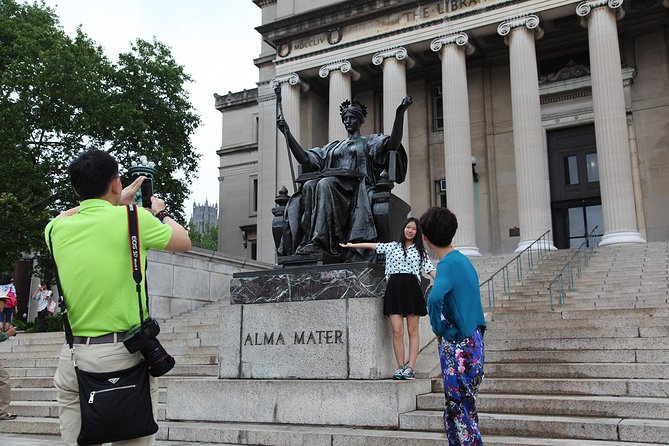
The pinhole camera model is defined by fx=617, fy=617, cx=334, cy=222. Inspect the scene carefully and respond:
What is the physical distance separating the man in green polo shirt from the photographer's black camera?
6 cm

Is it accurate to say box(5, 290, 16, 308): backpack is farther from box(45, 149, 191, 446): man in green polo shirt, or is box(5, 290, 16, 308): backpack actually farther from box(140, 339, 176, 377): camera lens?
box(140, 339, 176, 377): camera lens

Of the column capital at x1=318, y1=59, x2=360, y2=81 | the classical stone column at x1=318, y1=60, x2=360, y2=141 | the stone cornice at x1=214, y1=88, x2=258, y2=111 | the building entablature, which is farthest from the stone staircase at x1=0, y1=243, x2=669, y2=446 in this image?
the stone cornice at x1=214, y1=88, x2=258, y2=111

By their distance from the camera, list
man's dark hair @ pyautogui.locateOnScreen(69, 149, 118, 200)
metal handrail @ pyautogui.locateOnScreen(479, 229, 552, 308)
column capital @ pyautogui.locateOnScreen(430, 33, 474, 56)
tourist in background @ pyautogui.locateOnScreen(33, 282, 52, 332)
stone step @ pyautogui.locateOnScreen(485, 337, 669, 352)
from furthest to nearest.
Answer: column capital @ pyautogui.locateOnScreen(430, 33, 474, 56) → tourist in background @ pyautogui.locateOnScreen(33, 282, 52, 332) → metal handrail @ pyautogui.locateOnScreen(479, 229, 552, 308) → stone step @ pyautogui.locateOnScreen(485, 337, 669, 352) → man's dark hair @ pyautogui.locateOnScreen(69, 149, 118, 200)

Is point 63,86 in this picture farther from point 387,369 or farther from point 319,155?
point 387,369

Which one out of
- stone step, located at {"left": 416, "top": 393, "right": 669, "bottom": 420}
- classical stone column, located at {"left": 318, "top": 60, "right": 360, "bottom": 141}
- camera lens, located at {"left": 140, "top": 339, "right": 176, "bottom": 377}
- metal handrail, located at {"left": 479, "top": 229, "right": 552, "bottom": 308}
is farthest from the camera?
classical stone column, located at {"left": 318, "top": 60, "right": 360, "bottom": 141}

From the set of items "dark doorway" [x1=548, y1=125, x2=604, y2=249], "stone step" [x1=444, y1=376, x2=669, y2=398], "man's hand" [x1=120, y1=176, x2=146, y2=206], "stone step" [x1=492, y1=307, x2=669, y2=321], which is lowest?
"stone step" [x1=444, y1=376, x2=669, y2=398]

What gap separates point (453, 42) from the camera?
1061 inches

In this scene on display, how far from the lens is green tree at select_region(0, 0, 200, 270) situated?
2525 cm

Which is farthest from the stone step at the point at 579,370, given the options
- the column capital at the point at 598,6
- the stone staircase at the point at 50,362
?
the column capital at the point at 598,6

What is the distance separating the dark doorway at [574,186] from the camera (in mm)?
27625

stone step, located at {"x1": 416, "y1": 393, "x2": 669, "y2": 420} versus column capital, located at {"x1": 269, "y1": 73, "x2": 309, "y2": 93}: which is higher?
column capital, located at {"x1": 269, "y1": 73, "x2": 309, "y2": 93}

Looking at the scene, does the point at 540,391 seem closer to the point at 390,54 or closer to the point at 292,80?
the point at 390,54

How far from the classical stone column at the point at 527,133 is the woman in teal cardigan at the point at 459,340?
2015 cm

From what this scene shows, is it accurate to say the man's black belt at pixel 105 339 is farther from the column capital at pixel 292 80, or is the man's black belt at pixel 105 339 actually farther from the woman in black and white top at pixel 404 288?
the column capital at pixel 292 80
